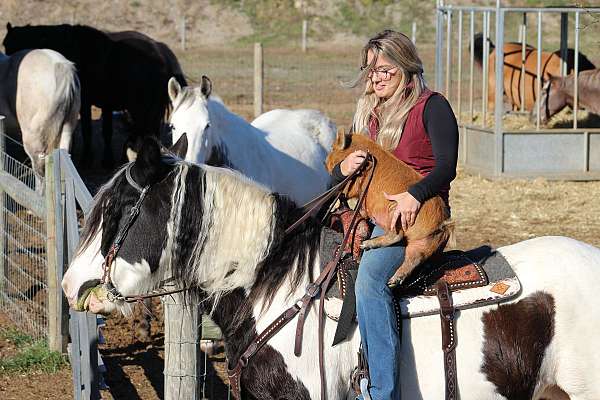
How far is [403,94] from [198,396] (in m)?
1.51

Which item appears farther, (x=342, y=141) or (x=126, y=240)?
(x=342, y=141)

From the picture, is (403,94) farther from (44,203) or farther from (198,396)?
(44,203)

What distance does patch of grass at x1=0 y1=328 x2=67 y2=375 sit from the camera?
5.91 m

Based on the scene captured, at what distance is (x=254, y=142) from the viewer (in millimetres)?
6961

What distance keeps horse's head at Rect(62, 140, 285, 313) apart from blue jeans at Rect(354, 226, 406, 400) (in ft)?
1.22

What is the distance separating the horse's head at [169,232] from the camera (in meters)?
3.23

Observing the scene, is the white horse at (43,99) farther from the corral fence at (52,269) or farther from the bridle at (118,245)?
the bridle at (118,245)

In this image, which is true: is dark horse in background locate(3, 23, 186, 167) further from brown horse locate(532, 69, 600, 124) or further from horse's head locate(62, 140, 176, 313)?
horse's head locate(62, 140, 176, 313)

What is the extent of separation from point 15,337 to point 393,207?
13.2 feet

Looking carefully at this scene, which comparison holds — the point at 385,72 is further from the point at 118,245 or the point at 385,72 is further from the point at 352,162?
the point at 118,245

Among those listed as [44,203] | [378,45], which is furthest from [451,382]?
[44,203]

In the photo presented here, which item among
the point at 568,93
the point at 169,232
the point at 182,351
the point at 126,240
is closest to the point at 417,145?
the point at 169,232

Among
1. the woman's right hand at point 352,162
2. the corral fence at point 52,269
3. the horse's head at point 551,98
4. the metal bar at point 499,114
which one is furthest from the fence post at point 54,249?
the horse's head at point 551,98

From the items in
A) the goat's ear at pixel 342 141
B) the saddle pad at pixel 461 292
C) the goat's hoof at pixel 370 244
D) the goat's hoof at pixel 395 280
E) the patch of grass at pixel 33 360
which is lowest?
the patch of grass at pixel 33 360
